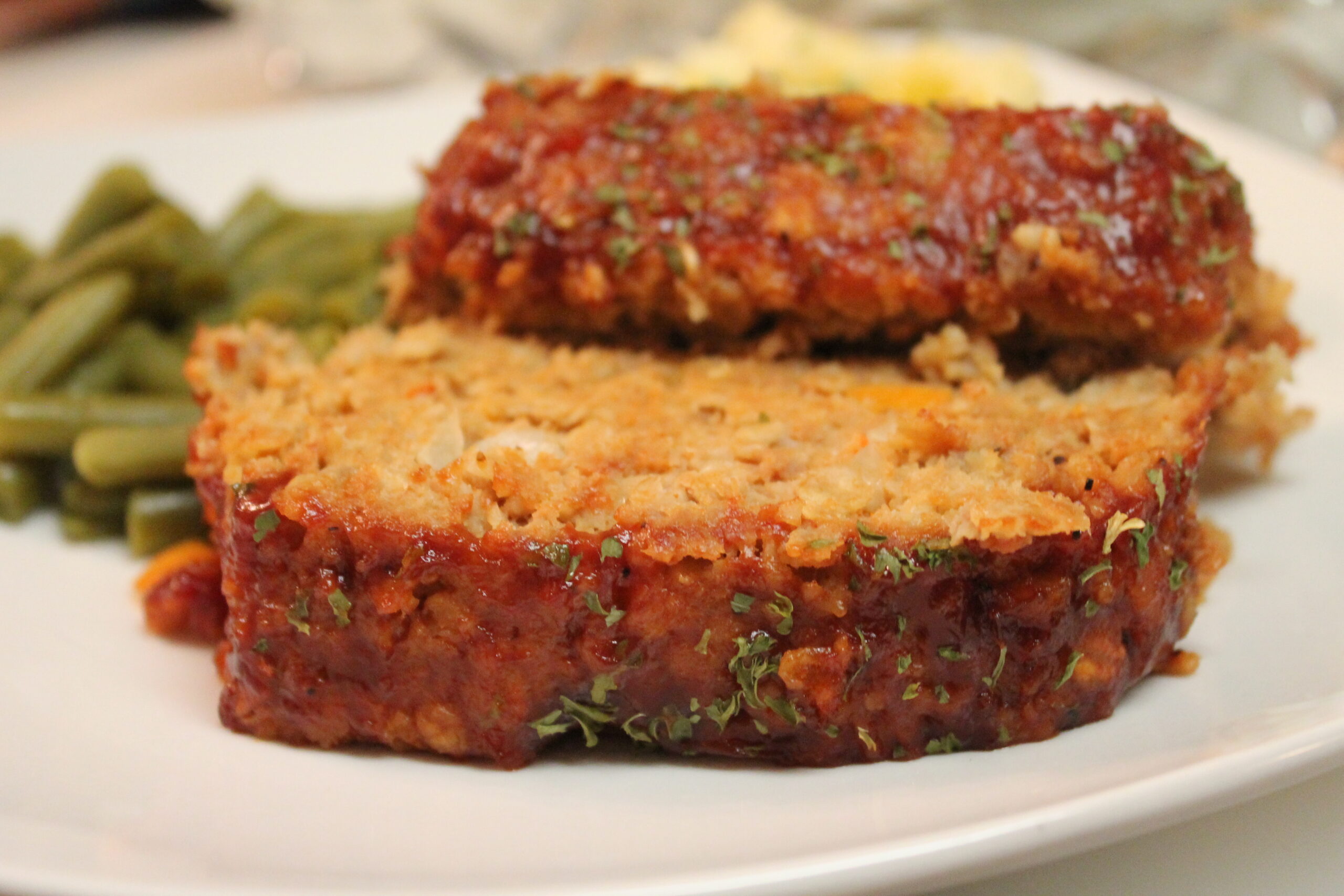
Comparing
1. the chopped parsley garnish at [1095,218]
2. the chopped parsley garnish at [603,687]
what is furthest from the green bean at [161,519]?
the chopped parsley garnish at [1095,218]

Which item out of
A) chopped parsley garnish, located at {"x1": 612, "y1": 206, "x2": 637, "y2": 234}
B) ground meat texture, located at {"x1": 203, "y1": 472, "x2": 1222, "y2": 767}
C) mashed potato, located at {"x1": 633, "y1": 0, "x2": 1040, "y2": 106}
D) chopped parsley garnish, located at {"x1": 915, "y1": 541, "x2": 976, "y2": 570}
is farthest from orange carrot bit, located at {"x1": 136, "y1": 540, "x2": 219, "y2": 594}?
mashed potato, located at {"x1": 633, "y1": 0, "x2": 1040, "y2": 106}

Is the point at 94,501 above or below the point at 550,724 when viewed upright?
below

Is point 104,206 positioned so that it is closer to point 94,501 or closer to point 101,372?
point 101,372

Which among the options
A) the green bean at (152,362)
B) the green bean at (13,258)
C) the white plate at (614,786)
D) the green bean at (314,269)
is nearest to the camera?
the white plate at (614,786)

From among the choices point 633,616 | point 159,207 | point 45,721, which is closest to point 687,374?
point 633,616

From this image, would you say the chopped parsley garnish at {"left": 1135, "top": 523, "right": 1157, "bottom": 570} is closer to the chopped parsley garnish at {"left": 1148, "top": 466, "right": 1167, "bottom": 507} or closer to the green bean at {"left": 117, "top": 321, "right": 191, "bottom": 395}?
the chopped parsley garnish at {"left": 1148, "top": 466, "right": 1167, "bottom": 507}

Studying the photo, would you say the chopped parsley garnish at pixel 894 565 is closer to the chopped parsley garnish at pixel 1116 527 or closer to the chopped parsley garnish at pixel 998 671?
the chopped parsley garnish at pixel 998 671

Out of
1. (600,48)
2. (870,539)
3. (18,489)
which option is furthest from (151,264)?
(600,48)
